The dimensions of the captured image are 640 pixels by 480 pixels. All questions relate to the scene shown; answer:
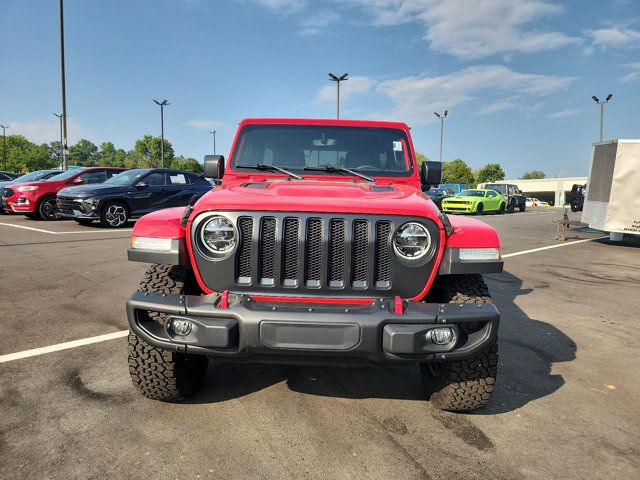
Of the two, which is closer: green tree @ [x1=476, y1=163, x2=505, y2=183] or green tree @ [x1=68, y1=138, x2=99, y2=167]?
green tree @ [x1=476, y1=163, x2=505, y2=183]

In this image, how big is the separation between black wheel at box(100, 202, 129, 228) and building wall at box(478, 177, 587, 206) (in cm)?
6236

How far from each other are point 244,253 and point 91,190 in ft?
35.5

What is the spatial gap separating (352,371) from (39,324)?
2.91 m

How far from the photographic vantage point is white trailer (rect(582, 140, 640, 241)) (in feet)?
33.6

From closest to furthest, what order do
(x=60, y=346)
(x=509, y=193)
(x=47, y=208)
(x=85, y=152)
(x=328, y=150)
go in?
(x=60, y=346) → (x=328, y=150) → (x=47, y=208) → (x=509, y=193) → (x=85, y=152)

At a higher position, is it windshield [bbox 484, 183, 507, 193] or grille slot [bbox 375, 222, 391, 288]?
windshield [bbox 484, 183, 507, 193]

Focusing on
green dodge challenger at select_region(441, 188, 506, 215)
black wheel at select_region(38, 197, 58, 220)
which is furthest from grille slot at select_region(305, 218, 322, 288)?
green dodge challenger at select_region(441, 188, 506, 215)

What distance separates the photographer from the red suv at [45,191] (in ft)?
43.1

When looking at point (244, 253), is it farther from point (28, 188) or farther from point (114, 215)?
→ point (28, 188)

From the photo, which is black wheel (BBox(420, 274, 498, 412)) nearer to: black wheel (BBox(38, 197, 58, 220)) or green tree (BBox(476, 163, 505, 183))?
black wheel (BBox(38, 197, 58, 220))

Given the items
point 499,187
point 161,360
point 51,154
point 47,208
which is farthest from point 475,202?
point 51,154

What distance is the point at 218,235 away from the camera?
241 cm

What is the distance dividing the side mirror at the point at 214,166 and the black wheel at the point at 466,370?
2231 millimetres

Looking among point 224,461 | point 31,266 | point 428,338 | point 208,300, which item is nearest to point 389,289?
point 428,338
